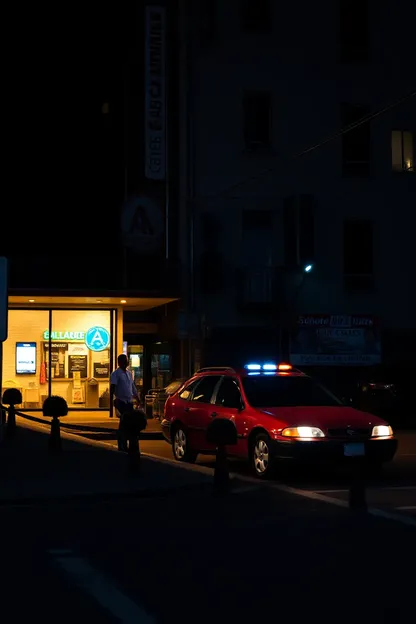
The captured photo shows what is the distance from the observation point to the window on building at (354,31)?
35125 millimetres

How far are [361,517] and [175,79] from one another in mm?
24020

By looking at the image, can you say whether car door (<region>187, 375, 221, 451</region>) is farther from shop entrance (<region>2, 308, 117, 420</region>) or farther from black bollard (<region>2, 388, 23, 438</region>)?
shop entrance (<region>2, 308, 117, 420</region>)

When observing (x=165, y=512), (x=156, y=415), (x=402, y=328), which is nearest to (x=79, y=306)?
(x=156, y=415)

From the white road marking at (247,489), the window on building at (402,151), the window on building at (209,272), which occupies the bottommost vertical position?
the white road marking at (247,489)

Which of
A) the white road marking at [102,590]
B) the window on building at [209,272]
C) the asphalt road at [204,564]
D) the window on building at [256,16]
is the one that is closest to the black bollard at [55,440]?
the asphalt road at [204,564]

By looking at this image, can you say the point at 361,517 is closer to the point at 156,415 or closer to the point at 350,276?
the point at 156,415

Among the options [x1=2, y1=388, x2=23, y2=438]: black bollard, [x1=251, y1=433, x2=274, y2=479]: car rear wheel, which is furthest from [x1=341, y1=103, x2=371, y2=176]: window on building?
[x1=251, y1=433, x2=274, y2=479]: car rear wheel

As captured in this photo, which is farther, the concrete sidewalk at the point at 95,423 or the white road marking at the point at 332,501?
the concrete sidewalk at the point at 95,423

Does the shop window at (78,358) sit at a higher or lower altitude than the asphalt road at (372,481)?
higher

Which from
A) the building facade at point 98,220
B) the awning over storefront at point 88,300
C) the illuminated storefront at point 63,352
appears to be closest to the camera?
the awning over storefront at point 88,300

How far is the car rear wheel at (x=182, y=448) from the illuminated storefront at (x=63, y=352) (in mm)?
15798

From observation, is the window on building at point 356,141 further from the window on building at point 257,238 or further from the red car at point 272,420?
the red car at point 272,420

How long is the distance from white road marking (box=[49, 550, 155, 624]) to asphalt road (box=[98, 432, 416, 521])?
4.38m

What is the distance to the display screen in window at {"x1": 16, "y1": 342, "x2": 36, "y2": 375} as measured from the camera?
113ft
